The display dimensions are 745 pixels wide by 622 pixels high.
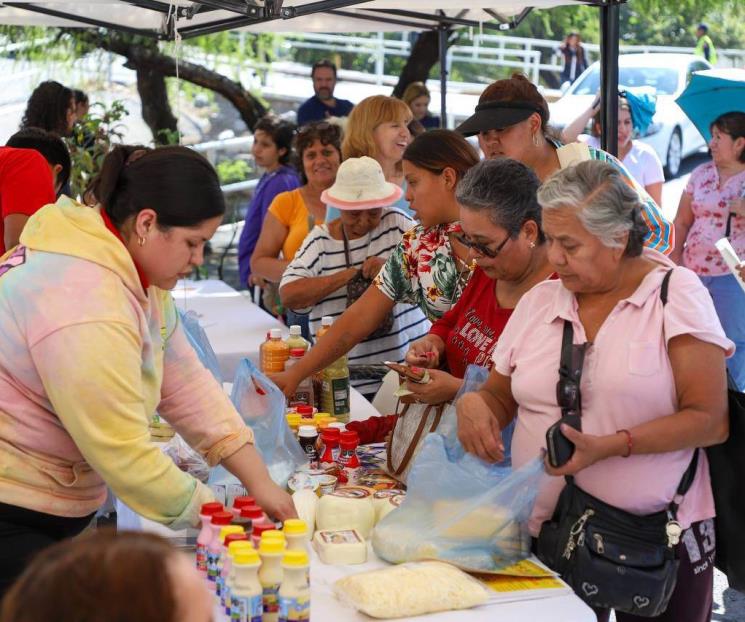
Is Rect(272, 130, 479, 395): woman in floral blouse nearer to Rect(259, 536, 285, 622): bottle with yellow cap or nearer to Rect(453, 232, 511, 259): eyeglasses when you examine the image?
Rect(453, 232, 511, 259): eyeglasses

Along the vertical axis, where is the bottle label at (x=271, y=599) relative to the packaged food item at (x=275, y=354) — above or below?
above

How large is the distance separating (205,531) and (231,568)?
177mm

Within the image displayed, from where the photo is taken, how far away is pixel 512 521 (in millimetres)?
2207

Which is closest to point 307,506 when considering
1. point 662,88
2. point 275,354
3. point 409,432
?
point 409,432

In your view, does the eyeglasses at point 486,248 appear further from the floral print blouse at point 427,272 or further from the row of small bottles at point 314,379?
the row of small bottles at point 314,379

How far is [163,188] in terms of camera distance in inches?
77.2

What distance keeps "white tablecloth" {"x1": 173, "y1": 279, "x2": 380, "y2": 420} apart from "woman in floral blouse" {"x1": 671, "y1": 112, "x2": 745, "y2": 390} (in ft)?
7.55

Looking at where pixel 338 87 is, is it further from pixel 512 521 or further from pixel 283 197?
pixel 512 521

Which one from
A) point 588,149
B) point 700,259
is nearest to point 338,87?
point 700,259

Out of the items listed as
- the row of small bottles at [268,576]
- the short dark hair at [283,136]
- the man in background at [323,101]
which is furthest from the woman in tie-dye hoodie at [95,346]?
the man in background at [323,101]

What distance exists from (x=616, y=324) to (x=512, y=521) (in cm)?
47

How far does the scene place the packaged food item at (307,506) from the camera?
7.89 ft

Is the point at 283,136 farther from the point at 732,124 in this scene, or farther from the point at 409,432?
the point at 409,432

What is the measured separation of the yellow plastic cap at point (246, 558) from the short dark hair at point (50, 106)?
476 centimetres
